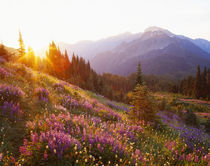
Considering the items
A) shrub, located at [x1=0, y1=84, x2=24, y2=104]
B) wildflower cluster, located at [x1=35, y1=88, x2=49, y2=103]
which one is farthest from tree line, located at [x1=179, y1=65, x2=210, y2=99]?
shrub, located at [x1=0, y1=84, x2=24, y2=104]

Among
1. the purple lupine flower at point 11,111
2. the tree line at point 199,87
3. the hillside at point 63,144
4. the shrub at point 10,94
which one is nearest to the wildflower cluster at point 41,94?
the hillside at point 63,144

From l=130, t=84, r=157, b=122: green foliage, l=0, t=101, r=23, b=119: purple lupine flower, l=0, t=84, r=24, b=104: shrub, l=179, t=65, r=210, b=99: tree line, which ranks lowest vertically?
l=179, t=65, r=210, b=99: tree line

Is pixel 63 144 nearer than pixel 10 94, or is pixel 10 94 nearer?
pixel 63 144

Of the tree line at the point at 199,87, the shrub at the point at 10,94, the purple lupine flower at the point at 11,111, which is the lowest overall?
the tree line at the point at 199,87

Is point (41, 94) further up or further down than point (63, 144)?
further up

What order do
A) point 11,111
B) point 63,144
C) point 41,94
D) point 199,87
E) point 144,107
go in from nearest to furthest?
1. point 63,144
2. point 11,111
3. point 41,94
4. point 144,107
5. point 199,87

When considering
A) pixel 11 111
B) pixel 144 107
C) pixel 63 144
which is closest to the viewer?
pixel 63 144

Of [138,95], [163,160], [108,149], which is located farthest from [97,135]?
[138,95]

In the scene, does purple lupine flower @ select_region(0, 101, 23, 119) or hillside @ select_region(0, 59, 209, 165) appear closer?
hillside @ select_region(0, 59, 209, 165)

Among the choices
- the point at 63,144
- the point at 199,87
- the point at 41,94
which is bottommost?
the point at 199,87

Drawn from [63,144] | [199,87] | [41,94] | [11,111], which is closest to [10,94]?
[11,111]

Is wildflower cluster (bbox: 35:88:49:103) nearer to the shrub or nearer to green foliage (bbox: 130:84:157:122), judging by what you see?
the shrub

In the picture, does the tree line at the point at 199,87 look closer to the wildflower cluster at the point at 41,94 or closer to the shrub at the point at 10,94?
the wildflower cluster at the point at 41,94

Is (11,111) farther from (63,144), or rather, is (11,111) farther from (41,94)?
(63,144)
